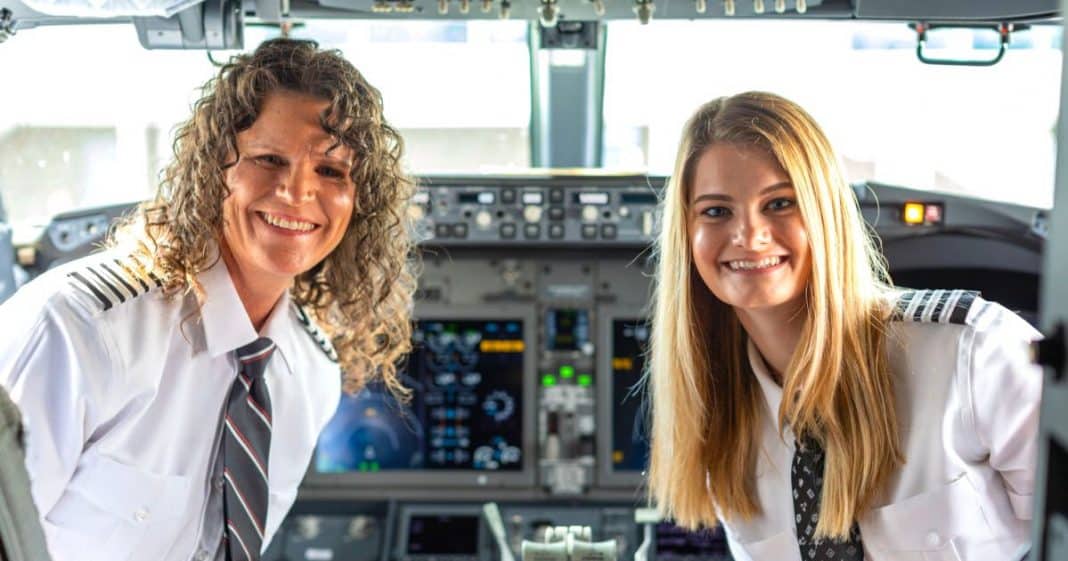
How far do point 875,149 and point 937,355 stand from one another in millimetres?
2370

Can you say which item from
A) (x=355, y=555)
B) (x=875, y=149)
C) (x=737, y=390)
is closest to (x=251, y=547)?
(x=737, y=390)

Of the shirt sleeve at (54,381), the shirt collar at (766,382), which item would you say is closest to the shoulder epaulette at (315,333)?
the shirt sleeve at (54,381)

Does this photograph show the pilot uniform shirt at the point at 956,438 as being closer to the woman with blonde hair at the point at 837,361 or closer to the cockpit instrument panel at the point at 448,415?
the woman with blonde hair at the point at 837,361

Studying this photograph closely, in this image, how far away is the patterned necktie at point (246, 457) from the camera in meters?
1.83

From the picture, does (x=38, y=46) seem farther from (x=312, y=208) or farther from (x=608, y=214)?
(x=312, y=208)

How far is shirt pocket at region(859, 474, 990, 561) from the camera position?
1748 mm

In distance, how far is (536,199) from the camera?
3635 millimetres

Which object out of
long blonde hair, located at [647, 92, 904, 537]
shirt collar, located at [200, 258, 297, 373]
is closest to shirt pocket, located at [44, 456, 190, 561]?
shirt collar, located at [200, 258, 297, 373]

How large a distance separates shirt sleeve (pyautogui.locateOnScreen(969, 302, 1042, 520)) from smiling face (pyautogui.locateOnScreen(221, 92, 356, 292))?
103 cm

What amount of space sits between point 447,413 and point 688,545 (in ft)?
2.93

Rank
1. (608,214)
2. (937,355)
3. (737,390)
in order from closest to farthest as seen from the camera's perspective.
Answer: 1. (937,355)
2. (737,390)
3. (608,214)

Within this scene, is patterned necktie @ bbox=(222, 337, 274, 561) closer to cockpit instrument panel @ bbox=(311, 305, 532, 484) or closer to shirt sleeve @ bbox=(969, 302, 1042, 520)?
shirt sleeve @ bbox=(969, 302, 1042, 520)

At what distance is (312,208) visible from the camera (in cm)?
183

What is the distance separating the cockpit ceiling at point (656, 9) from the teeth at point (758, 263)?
2.24 feet
